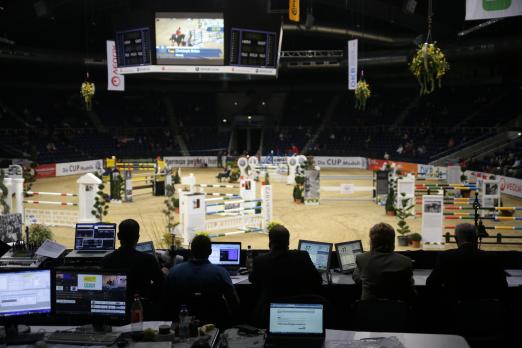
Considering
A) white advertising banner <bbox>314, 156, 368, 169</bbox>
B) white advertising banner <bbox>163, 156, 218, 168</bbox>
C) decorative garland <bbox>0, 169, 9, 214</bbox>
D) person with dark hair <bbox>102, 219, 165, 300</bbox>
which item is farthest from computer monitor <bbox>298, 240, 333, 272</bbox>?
white advertising banner <bbox>163, 156, 218, 168</bbox>

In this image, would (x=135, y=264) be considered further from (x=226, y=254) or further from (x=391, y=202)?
(x=391, y=202)

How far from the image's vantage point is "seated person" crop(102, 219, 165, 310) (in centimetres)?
537

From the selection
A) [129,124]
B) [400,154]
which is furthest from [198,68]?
[129,124]

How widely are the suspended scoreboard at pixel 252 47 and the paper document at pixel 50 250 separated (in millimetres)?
8713

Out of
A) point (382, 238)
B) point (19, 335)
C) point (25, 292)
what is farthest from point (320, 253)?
point (19, 335)

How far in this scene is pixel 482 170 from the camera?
85.0 feet

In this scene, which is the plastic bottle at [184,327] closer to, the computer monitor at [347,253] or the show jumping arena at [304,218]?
the computer monitor at [347,253]

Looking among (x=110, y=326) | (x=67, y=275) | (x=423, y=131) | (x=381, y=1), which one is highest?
(x=381, y=1)

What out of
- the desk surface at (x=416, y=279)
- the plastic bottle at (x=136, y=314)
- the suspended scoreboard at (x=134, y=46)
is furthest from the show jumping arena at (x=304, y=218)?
the plastic bottle at (x=136, y=314)

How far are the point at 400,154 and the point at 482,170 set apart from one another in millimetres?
8873

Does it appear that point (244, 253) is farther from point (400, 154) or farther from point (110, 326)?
point (400, 154)

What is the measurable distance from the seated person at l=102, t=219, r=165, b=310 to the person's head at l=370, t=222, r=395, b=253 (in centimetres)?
204

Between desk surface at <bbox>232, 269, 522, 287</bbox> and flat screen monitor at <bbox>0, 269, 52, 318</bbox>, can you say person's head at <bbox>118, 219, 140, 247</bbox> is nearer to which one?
flat screen monitor at <bbox>0, 269, 52, 318</bbox>

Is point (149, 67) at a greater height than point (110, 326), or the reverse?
point (149, 67)
